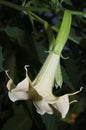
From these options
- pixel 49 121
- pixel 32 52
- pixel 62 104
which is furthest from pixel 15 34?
pixel 62 104

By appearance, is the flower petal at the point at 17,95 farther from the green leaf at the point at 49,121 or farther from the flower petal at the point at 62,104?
the green leaf at the point at 49,121

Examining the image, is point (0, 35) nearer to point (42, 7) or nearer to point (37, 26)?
point (42, 7)

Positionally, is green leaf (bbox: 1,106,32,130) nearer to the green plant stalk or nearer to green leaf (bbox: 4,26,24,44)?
green leaf (bbox: 4,26,24,44)

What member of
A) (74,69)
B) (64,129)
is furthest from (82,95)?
(74,69)

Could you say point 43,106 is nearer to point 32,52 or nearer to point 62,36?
point 62,36

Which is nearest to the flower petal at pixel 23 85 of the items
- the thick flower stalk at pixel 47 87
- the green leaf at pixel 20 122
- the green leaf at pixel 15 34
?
the thick flower stalk at pixel 47 87

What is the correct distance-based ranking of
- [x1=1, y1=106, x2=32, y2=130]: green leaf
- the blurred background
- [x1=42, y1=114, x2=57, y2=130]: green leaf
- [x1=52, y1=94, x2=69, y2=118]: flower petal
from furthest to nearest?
[x1=1, y1=106, x2=32, y2=130]: green leaf → [x1=42, y1=114, x2=57, y2=130]: green leaf → the blurred background → [x1=52, y1=94, x2=69, y2=118]: flower petal

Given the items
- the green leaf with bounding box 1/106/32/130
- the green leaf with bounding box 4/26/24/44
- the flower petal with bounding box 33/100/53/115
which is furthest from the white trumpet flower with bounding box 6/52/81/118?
the green leaf with bounding box 1/106/32/130
